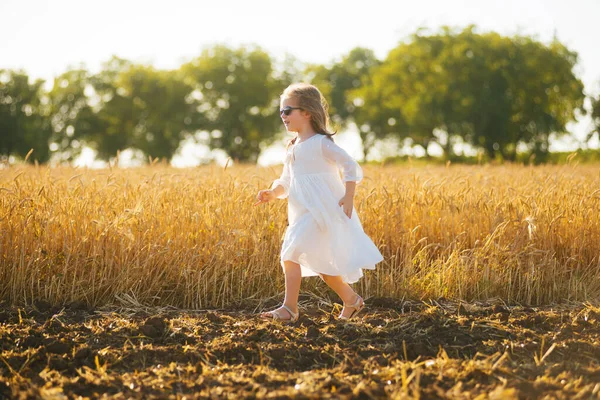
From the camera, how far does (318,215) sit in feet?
13.6

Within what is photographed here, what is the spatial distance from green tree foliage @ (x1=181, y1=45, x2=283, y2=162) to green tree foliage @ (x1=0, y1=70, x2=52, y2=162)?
32.1 feet

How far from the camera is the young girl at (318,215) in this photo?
13.6 ft

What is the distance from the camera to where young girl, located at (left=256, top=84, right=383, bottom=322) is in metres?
4.13

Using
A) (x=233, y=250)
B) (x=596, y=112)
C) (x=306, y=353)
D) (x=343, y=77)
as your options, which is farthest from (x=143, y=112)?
(x=306, y=353)

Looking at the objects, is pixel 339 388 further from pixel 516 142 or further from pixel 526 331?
pixel 516 142

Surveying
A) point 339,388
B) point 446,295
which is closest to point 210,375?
point 339,388

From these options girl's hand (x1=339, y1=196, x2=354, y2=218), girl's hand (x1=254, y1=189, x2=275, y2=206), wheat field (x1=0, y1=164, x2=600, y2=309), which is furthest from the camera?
wheat field (x1=0, y1=164, x2=600, y2=309)

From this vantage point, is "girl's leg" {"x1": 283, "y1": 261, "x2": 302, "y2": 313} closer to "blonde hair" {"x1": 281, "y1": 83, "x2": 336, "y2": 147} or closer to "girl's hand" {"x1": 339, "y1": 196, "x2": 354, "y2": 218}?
"girl's hand" {"x1": 339, "y1": 196, "x2": 354, "y2": 218}

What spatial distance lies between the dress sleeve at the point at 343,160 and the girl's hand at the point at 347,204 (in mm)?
122

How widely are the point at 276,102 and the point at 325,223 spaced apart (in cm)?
4166

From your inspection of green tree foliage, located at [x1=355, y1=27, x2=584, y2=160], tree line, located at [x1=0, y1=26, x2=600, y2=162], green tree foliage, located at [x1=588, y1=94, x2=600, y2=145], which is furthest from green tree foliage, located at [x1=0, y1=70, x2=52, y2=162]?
green tree foliage, located at [x1=588, y1=94, x2=600, y2=145]

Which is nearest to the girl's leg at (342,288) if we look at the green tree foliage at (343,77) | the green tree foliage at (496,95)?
the green tree foliage at (496,95)

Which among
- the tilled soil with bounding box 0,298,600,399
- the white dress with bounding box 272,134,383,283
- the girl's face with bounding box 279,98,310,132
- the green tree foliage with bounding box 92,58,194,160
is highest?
the green tree foliage with bounding box 92,58,194,160

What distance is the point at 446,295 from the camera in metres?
5.02
